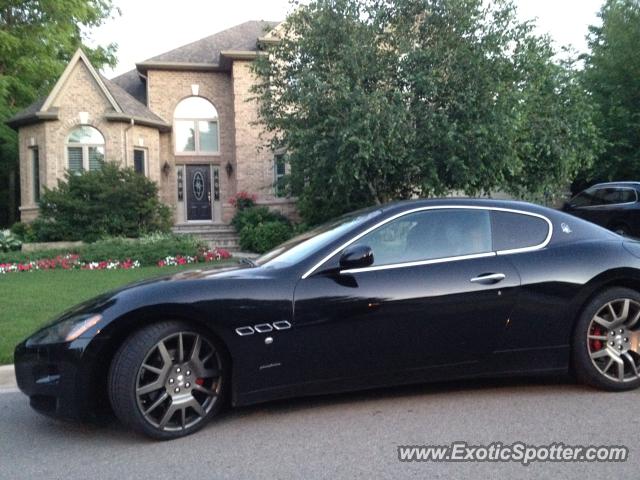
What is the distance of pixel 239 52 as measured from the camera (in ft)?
67.4

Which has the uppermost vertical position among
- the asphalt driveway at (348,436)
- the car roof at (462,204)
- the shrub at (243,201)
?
the shrub at (243,201)

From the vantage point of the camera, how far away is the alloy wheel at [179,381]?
3918 millimetres

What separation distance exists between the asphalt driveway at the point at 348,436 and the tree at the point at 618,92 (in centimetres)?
1912

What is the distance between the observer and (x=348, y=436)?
13.0 ft

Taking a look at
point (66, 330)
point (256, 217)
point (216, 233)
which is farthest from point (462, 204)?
point (216, 233)

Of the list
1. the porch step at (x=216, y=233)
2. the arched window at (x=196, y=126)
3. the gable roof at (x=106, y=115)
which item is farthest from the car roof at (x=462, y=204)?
the arched window at (x=196, y=126)

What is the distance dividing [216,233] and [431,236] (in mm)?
16729

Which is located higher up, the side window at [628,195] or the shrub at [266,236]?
the side window at [628,195]

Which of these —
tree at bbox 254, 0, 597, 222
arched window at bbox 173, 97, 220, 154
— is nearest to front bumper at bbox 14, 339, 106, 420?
tree at bbox 254, 0, 597, 222

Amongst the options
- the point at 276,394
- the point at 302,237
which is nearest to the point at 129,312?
the point at 276,394

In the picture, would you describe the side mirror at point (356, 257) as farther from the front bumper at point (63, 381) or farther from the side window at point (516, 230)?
the front bumper at point (63, 381)

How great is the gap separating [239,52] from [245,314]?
17.8 meters

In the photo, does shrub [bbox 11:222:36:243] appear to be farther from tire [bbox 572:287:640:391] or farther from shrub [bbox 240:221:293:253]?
tire [bbox 572:287:640:391]

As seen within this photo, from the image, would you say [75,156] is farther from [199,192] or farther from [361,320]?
[361,320]
